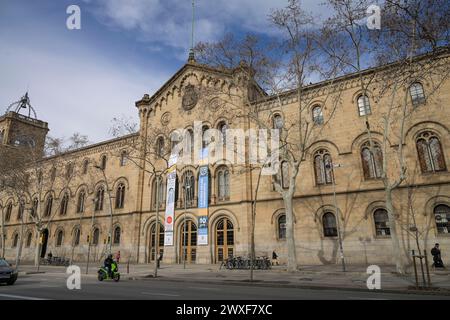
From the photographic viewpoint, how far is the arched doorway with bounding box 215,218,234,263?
27984mm

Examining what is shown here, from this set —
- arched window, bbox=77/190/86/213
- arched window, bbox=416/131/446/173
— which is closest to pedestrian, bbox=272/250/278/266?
arched window, bbox=416/131/446/173

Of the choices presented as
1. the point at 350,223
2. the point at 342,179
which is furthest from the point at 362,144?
the point at 350,223

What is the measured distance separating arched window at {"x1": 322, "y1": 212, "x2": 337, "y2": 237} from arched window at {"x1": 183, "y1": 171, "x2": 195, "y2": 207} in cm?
1250

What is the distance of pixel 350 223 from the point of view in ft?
75.9

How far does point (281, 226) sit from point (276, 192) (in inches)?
112

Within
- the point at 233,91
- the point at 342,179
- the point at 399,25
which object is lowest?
the point at 342,179

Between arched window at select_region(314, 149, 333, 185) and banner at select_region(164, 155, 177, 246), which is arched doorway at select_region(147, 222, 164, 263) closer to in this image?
banner at select_region(164, 155, 177, 246)

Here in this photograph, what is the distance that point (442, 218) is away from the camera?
20.4 metres

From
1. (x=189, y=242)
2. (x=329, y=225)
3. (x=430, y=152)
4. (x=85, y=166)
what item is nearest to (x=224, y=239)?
(x=189, y=242)

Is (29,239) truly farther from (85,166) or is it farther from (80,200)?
(85,166)

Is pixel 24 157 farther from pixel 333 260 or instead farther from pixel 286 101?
pixel 333 260
